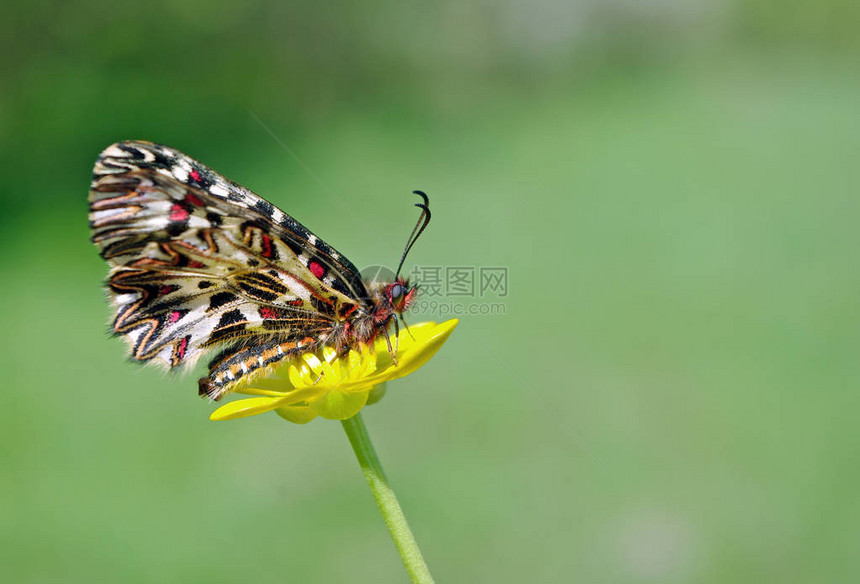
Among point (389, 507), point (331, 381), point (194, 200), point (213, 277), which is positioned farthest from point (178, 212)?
point (389, 507)

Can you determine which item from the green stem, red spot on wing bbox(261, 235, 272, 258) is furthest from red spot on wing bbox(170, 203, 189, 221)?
the green stem

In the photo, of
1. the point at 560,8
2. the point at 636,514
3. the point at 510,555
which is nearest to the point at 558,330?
the point at 636,514

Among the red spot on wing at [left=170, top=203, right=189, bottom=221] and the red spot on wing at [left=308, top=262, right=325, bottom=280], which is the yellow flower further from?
the red spot on wing at [left=170, top=203, right=189, bottom=221]

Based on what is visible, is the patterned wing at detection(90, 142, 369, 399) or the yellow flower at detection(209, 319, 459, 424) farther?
the patterned wing at detection(90, 142, 369, 399)

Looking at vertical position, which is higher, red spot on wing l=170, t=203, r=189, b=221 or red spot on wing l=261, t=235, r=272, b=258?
red spot on wing l=170, t=203, r=189, b=221

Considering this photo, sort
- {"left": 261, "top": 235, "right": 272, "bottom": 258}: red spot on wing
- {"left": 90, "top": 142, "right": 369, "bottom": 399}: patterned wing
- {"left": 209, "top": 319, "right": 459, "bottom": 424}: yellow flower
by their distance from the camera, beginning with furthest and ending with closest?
{"left": 261, "top": 235, "right": 272, "bottom": 258}: red spot on wing, {"left": 90, "top": 142, "right": 369, "bottom": 399}: patterned wing, {"left": 209, "top": 319, "right": 459, "bottom": 424}: yellow flower

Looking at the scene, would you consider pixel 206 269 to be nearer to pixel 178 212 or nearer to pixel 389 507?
pixel 178 212

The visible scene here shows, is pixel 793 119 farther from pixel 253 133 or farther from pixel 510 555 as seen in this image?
pixel 510 555
